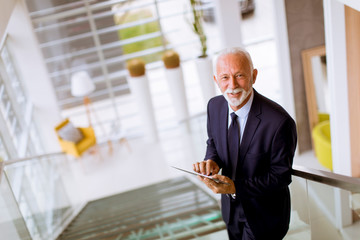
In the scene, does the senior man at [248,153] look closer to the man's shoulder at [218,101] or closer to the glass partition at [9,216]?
the man's shoulder at [218,101]

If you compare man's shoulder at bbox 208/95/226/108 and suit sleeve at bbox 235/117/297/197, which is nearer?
suit sleeve at bbox 235/117/297/197

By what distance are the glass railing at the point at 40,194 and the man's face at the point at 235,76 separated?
1.82 m

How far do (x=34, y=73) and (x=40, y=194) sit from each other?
123 inches

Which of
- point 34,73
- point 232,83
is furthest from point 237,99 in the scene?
point 34,73

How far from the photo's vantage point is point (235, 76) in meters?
1.98

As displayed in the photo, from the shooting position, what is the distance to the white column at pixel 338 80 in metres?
3.84

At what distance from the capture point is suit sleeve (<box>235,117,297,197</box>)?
1927 mm

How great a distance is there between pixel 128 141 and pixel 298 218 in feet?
20.6

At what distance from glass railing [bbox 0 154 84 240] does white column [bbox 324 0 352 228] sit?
3352mm

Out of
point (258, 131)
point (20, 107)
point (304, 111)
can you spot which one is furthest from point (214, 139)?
point (20, 107)

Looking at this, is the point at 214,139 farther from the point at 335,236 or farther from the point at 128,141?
the point at 128,141

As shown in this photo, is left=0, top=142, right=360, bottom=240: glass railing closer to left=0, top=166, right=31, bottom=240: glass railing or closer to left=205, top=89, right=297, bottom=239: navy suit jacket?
left=0, top=166, right=31, bottom=240: glass railing

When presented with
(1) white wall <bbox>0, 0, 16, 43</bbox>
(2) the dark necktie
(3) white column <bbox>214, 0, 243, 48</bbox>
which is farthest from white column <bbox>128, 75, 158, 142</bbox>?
(2) the dark necktie

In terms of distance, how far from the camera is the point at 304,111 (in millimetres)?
6109
